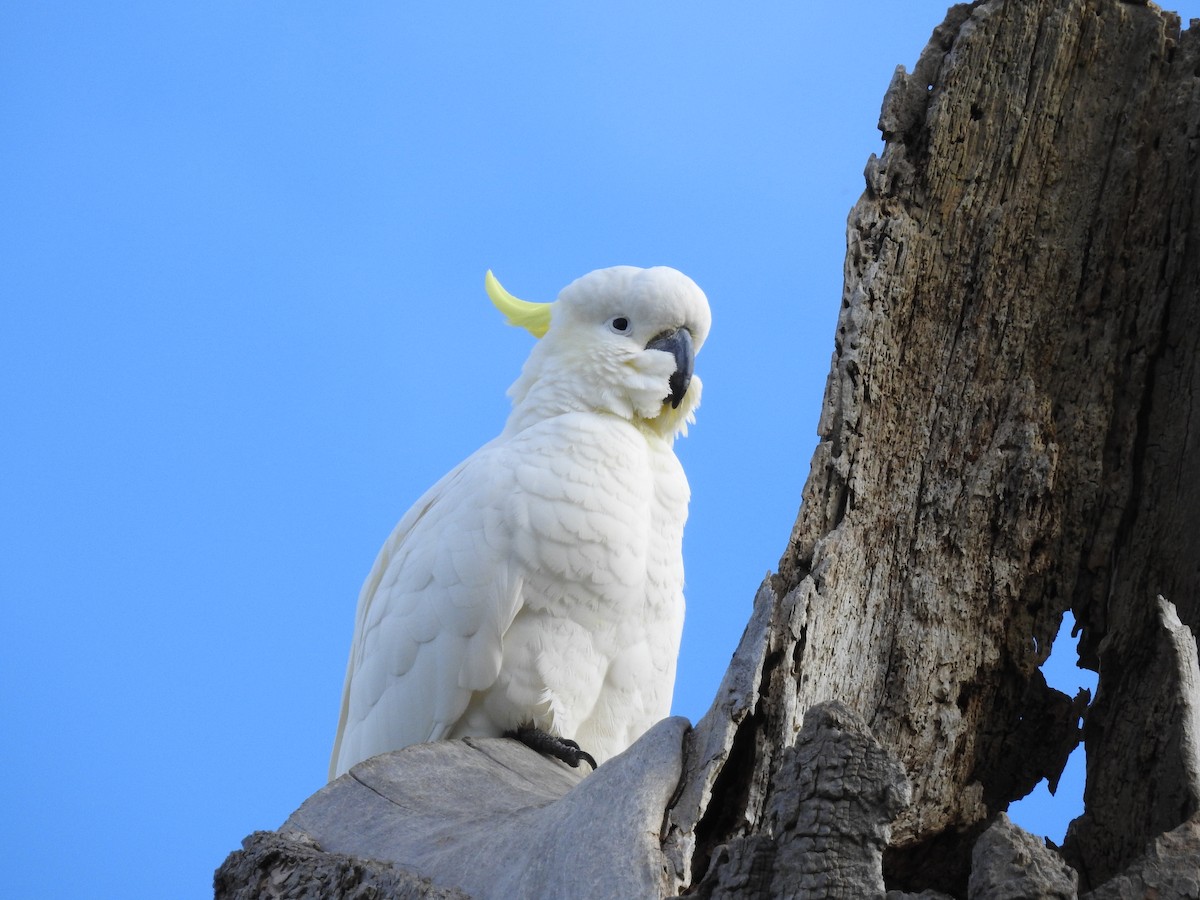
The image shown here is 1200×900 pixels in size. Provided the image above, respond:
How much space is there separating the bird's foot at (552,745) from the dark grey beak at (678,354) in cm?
86

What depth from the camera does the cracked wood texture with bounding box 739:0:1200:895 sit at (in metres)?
1.75

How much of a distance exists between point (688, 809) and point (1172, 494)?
0.96m

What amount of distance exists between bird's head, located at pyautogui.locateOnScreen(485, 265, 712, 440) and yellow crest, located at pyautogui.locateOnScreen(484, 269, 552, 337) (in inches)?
4.3

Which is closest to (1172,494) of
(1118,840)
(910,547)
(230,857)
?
(910,547)

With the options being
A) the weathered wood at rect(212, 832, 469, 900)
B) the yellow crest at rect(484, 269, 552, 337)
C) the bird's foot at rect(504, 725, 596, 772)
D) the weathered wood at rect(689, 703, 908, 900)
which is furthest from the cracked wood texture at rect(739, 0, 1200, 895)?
the yellow crest at rect(484, 269, 552, 337)

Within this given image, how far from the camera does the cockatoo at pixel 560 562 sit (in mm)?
2705

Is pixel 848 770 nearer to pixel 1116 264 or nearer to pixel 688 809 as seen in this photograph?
pixel 688 809

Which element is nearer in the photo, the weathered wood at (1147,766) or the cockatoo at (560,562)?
the weathered wood at (1147,766)

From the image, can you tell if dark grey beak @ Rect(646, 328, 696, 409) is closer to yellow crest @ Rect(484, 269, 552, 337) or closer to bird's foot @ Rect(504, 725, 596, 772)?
yellow crest @ Rect(484, 269, 552, 337)

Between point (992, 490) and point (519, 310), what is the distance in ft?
5.50

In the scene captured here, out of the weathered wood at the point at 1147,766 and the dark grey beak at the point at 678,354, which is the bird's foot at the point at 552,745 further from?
the weathered wood at the point at 1147,766

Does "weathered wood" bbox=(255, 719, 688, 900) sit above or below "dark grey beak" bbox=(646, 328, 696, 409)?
below

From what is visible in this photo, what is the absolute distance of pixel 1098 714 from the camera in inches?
68.3

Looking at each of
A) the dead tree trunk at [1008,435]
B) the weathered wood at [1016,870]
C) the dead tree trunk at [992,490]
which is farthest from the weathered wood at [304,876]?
the weathered wood at [1016,870]
